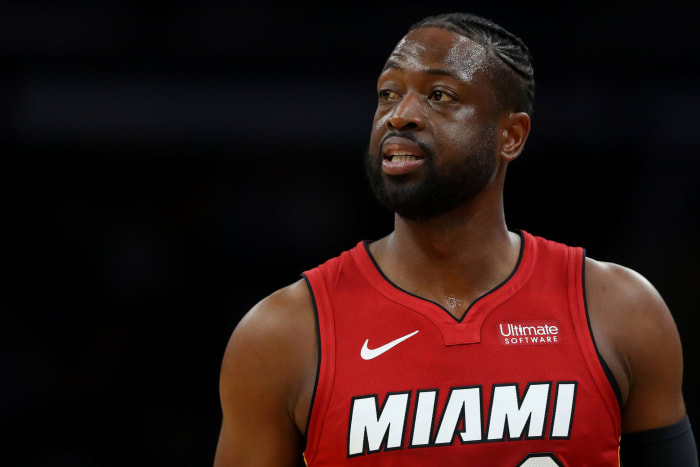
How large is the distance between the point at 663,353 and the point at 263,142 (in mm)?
3194

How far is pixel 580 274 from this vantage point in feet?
7.37

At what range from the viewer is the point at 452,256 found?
7.40 ft

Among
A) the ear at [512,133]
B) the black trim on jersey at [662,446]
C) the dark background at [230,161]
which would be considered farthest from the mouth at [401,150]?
the dark background at [230,161]

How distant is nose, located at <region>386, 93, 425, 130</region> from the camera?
6.98 feet

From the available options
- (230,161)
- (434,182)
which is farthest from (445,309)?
(230,161)

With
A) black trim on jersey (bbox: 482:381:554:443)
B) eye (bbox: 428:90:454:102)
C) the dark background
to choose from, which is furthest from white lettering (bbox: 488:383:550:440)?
the dark background

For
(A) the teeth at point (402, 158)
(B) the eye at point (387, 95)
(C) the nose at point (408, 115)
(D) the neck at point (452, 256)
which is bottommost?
(D) the neck at point (452, 256)

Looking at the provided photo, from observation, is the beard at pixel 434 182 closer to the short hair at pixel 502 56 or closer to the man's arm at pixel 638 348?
the short hair at pixel 502 56

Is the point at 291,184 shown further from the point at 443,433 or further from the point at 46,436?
the point at 443,433

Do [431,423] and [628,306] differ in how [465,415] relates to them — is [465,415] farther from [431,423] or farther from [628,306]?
[628,306]

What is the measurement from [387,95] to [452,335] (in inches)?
25.3

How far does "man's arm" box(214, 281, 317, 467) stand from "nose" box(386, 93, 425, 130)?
1.68 feet

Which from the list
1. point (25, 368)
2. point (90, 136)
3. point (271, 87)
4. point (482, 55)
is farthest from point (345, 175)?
point (482, 55)

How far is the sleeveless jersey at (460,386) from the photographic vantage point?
2.04 m
